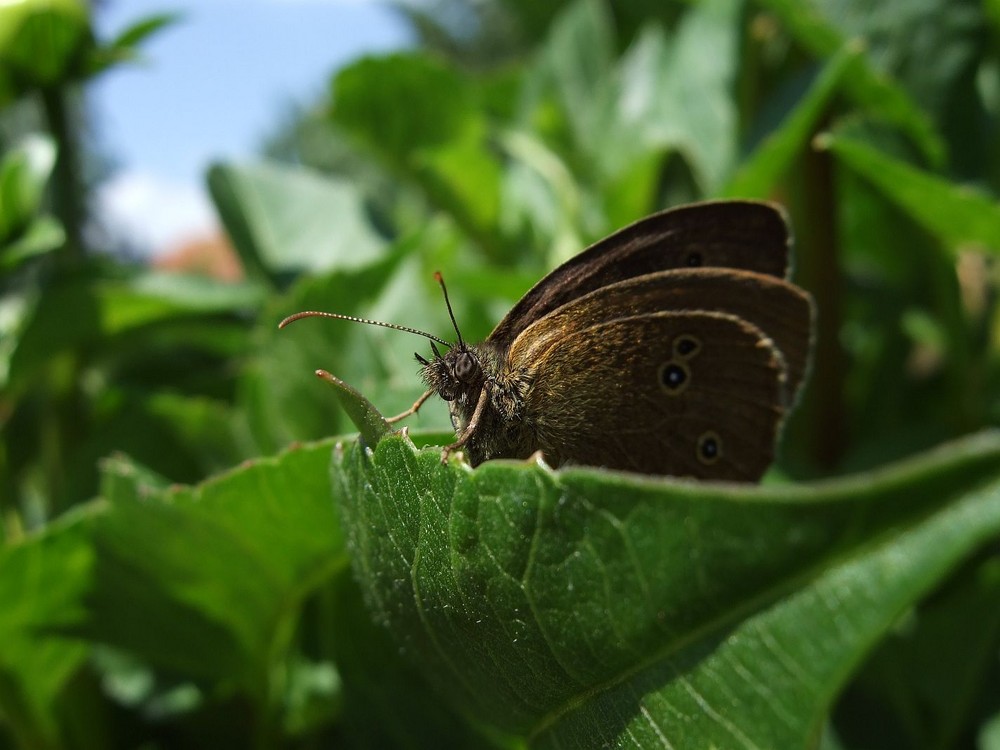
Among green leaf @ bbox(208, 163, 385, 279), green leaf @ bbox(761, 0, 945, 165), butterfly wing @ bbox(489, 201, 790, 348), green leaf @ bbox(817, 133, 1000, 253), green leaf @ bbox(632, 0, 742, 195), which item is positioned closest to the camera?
butterfly wing @ bbox(489, 201, 790, 348)

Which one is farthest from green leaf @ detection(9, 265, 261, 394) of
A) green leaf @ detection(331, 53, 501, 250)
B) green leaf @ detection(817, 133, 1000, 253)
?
green leaf @ detection(817, 133, 1000, 253)

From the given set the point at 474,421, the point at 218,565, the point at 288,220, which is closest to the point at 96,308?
the point at 288,220

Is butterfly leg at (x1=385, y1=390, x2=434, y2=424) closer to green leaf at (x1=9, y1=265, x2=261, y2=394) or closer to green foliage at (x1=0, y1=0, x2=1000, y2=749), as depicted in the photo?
green foliage at (x1=0, y1=0, x2=1000, y2=749)

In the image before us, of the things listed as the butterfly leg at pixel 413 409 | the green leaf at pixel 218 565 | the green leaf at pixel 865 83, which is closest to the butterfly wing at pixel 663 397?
the butterfly leg at pixel 413 409

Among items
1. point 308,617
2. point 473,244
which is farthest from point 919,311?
point 308,617

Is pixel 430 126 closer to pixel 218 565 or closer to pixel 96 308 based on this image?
pixel 96 308

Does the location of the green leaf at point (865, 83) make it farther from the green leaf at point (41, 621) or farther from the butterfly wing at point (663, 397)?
the green leaf at point (41, 621)
